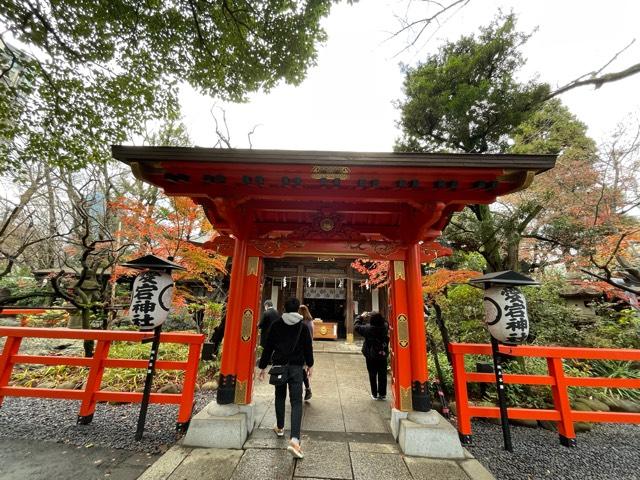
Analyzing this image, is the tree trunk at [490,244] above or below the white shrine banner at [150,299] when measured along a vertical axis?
above

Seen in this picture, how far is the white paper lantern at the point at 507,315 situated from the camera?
3.42 m

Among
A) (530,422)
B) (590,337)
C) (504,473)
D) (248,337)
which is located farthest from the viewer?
(590,337)

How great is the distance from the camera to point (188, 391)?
402cm

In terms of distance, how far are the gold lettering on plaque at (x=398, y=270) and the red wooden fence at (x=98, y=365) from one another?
10.5ft

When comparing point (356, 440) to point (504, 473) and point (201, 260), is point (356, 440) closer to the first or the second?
point (504, 473)

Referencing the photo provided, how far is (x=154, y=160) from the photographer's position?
3090 mm

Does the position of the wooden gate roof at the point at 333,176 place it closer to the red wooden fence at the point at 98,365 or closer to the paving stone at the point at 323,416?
the red wooden fence at the point at 98,365

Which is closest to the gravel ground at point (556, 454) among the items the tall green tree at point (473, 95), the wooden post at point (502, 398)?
the wooden post at point (502, 398)

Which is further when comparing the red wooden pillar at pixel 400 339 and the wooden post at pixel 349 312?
the wooden post at pixel 349 312

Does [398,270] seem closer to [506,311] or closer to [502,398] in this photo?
[506,311]

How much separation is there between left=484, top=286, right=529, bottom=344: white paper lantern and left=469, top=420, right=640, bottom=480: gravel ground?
63.3 inches

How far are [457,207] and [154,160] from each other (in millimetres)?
4100

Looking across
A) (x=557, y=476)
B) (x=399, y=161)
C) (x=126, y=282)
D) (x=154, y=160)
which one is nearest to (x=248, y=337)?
(x=154, y=160)

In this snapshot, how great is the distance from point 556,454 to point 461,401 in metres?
1.47
